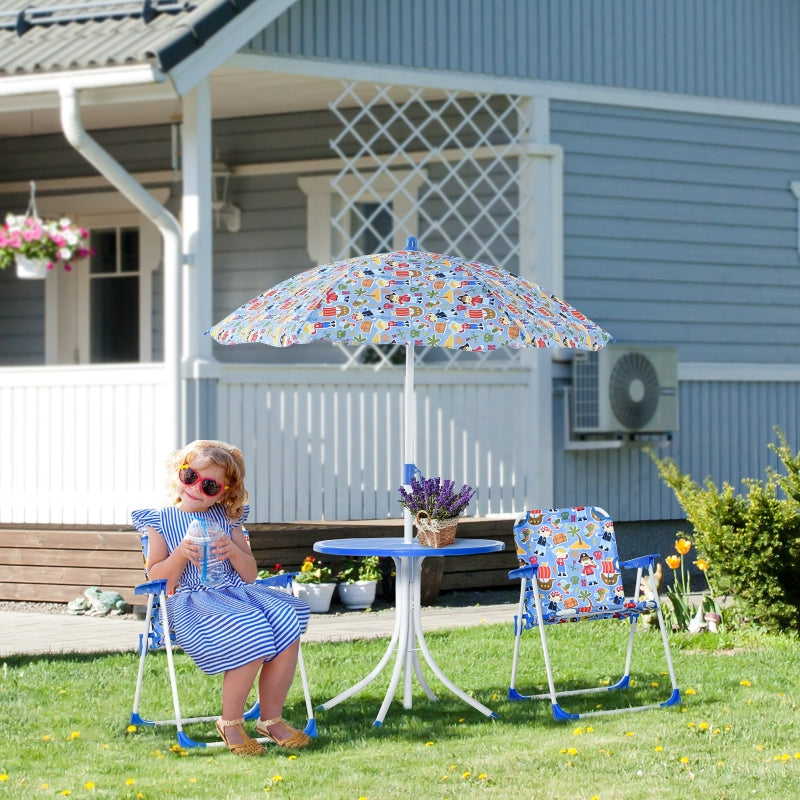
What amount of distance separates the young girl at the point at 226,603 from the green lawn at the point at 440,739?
0.61 feet

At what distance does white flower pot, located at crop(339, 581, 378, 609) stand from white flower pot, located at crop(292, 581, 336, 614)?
12cm

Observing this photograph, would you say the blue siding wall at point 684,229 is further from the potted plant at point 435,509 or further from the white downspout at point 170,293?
the potted plant at point 435,509

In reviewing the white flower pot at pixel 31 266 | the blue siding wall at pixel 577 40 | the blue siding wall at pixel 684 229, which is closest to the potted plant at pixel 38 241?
the white flower pot at pixel 31 266

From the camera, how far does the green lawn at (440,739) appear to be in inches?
196

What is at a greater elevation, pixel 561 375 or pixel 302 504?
pixel 561 375

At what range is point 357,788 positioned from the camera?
4926 millimetres

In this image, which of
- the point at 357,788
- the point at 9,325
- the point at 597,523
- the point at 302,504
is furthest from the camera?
the point at 9,325

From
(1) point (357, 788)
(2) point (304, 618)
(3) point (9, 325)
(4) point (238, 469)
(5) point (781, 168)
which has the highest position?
(5) point (781, 168)

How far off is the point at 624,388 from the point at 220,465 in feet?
17.3

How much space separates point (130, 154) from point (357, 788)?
321 inches

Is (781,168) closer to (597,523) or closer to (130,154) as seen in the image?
(130,154)

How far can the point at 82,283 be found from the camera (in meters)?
12.6

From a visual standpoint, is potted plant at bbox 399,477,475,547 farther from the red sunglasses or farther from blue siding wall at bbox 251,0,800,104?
blue siding wall at bbox 251,0,800,104

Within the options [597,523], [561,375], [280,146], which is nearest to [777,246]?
[561,375]
